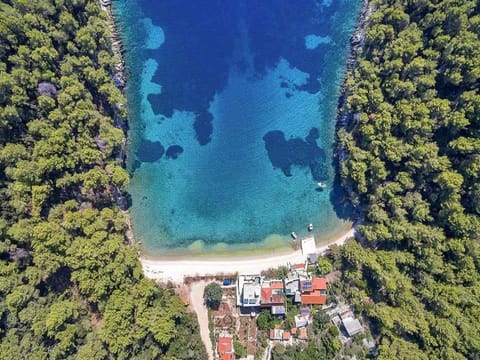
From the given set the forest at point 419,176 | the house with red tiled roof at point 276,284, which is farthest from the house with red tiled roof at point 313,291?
the forest at point 419,176

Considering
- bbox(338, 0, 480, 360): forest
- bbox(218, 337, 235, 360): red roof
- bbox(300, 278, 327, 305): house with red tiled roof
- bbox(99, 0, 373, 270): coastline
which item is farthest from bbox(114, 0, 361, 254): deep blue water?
bbox(218, 337, 235, 360): red roof

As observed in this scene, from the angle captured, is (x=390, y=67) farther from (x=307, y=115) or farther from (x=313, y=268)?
(x=313, y=268)

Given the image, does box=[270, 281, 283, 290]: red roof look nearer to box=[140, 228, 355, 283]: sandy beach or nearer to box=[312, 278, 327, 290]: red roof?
box=[140, 228, 355, 283]: sandy beach

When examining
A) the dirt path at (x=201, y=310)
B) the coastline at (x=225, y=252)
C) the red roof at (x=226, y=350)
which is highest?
the coastline at (x=225, y=252)

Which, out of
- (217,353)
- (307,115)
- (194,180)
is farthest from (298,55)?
(217,353)

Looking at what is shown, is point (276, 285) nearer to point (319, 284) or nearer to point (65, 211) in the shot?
point (319, 284)

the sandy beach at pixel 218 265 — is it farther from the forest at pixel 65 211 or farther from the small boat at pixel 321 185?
the small boat at pixel 321 185
